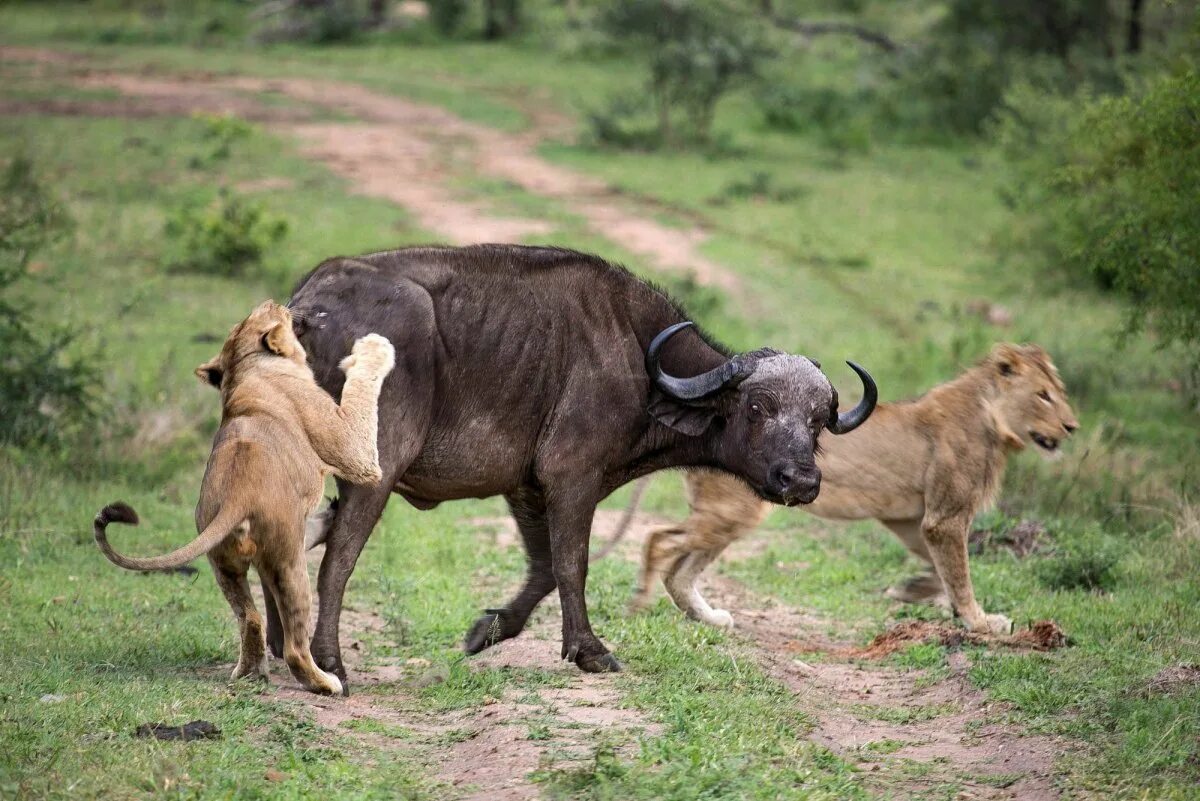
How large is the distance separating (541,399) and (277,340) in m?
1.42

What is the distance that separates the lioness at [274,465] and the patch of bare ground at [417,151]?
38.7 feet

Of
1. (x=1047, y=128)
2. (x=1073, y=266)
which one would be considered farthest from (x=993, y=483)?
(x=1047, y=128)

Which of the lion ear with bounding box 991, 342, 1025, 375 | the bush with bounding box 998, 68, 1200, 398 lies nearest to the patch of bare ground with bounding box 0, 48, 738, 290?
the bush with bounding box 998, 68, 1200, 398

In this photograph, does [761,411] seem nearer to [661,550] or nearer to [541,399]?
[541,399]

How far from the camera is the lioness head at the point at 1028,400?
33.1 ft

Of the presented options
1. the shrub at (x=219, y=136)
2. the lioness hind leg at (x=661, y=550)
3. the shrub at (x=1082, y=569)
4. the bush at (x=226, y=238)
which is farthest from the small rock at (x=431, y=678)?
the shrub at (x=219, y=136)

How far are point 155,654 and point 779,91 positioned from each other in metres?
22.6

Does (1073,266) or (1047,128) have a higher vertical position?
(1047,128)

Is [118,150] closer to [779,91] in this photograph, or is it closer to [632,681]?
[779,91]

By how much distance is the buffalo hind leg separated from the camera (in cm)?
837

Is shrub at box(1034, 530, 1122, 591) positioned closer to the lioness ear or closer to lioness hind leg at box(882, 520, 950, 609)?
lioness hind leg at box(882, 520, 950, 609)

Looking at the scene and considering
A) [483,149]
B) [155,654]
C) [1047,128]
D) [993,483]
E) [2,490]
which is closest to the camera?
[155,654]

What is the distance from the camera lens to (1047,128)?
21562 mm

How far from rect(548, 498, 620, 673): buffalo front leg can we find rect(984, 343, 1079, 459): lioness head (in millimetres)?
3301
